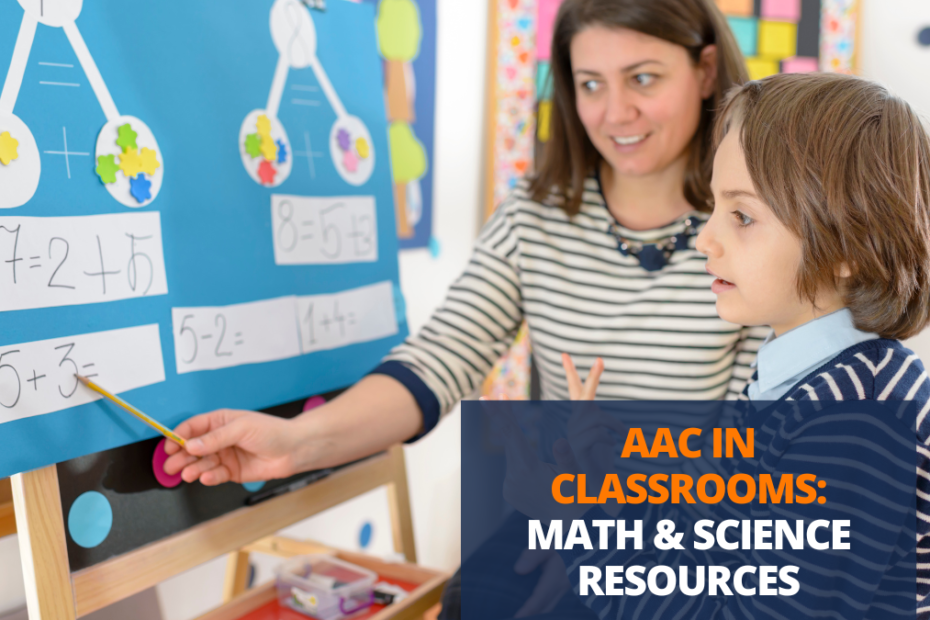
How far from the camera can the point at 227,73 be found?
3.28 feet

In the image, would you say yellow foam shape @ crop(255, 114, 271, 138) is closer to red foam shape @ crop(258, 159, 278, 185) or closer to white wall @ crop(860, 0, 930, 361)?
red foam shape @ crop(258, 159, 278, 185)

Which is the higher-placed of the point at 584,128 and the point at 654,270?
the point at 584,128

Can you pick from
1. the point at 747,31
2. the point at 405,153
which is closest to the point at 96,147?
the point at 405,153

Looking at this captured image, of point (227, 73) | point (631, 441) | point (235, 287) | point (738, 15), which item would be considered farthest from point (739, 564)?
point (738, 15)

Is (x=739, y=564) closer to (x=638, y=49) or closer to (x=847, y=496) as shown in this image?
(x=847, y=496)

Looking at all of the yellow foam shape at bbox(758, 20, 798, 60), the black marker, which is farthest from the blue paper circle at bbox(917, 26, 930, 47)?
the black marker

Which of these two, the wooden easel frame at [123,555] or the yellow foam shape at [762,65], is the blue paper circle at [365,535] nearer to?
the wooden easel frame at [123,555]

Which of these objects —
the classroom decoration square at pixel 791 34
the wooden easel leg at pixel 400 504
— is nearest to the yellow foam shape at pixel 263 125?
the wooden easel leg at pixel 400 504

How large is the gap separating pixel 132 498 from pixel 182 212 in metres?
0.36

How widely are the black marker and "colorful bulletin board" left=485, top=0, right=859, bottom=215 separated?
1.05 meters

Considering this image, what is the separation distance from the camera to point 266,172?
1.06m

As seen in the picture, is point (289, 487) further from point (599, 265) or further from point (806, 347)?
point (806, 347)

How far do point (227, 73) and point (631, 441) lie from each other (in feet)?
2.48

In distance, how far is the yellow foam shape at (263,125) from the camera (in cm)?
105
